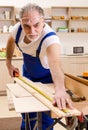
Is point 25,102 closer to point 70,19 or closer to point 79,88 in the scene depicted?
point 79,88

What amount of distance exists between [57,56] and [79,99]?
0.32 m

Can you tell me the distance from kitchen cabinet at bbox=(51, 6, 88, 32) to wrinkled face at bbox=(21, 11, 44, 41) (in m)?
3.77

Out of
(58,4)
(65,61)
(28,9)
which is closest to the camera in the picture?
(28,9)

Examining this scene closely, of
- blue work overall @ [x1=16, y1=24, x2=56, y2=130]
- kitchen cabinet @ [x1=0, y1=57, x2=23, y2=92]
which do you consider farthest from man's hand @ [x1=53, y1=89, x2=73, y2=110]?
kitchen cabinet @ [x1=0, y1=57, x2=23, y2=92]

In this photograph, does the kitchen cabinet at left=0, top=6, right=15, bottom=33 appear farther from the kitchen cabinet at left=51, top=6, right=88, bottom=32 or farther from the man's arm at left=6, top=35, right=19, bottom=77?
the man's arm at left=6, top=35, right=19, bottom=77

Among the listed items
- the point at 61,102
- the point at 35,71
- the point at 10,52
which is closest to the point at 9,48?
the point at 10,52

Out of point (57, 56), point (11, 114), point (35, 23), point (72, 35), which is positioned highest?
point (35, 23)

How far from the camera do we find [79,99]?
1701 mm

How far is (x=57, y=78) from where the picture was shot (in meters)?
1.66

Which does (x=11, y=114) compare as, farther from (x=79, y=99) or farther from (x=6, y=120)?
(x=79, y=99)

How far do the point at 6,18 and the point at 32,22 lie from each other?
376 cm

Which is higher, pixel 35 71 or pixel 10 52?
pixel 10 52

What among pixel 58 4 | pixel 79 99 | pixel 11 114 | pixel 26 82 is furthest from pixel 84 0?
pixel 79 99

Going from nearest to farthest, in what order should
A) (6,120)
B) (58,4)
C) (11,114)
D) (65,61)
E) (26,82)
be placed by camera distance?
1. (26,82)
2. (6,120)
3. (11,114)
4. (65,61)
5. (58,4)
